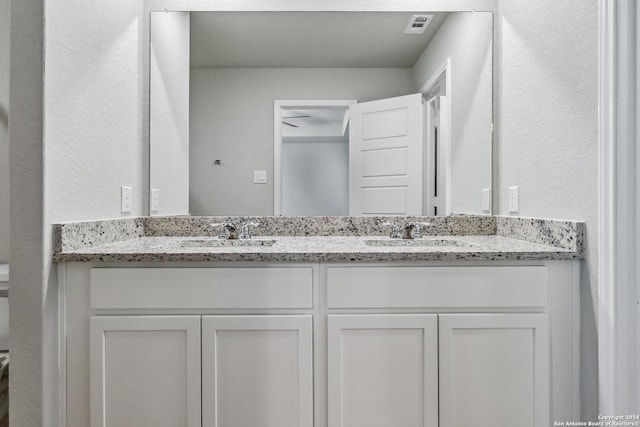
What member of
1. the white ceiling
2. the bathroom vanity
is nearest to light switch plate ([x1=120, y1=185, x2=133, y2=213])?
the bathroom vanity

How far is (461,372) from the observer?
1.19m

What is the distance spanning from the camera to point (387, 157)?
181 cm

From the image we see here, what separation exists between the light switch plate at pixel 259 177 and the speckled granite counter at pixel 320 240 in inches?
7.0

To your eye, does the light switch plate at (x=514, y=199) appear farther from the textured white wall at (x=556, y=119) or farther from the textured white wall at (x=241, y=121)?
the textured white wall at (x=241, y=121)

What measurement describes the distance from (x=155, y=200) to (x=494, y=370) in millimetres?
1553

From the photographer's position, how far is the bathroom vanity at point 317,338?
1178 mm

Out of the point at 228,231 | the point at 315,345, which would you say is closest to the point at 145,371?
the point at 315,345

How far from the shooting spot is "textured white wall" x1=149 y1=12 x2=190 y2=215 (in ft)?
5.82

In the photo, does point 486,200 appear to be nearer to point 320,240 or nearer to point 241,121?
point 320,240

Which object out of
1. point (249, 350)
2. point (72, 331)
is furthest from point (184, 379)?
point (72, 331)

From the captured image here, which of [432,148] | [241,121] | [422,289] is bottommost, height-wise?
[422,289]

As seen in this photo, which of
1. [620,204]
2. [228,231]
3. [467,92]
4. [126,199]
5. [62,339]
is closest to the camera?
[620,204]

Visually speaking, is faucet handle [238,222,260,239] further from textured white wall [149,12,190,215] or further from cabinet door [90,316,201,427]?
cabinet door [90,316,201,427]

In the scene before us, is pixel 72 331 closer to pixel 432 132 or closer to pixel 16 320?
pixel 16 320
